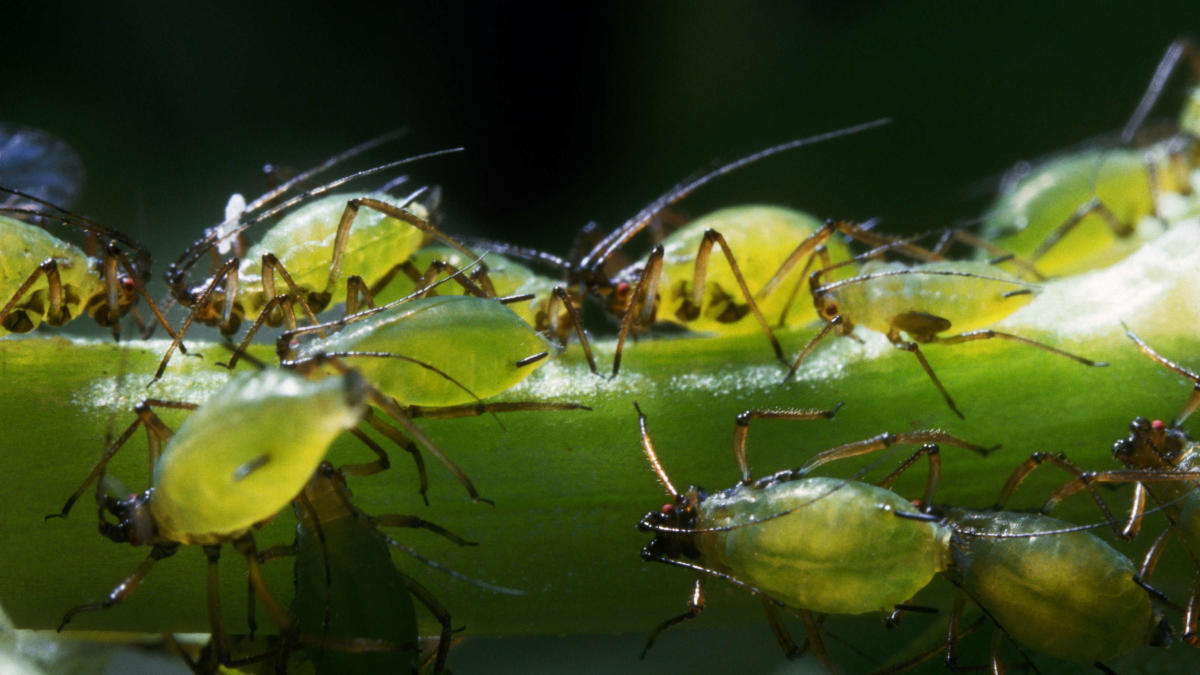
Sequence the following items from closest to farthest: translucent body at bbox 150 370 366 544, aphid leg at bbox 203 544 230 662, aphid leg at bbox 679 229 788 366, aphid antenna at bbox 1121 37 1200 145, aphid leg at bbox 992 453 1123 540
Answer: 1. translucent body at bbox 150 370 366 544
2. aphid leg at bbox 203 544 230 662
3. aphid leg at bbox 992 453 1123 540
4. aphid leg at bbox 679 229 788 366
5. aphid antenna at bbox 1121 37 1200 145

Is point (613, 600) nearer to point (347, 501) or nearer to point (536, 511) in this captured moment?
point (536, 511)

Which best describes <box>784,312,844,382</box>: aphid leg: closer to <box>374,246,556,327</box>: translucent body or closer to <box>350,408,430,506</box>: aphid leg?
<box>374,246,556,327</box>: translucent body

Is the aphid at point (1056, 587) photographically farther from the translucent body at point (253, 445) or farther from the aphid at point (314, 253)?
the aphid at point (314, 253)

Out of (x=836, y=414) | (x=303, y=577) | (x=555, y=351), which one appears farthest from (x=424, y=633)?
(x=836, y=414)

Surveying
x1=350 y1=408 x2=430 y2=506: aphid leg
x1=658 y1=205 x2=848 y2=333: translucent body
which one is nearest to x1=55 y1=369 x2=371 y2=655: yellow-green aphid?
x1=350 y1=408 x2=430 y2=506: aphid leg

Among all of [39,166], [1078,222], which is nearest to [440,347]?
[39,166]

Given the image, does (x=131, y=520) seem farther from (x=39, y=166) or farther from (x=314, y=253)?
(x=39, y=166)
